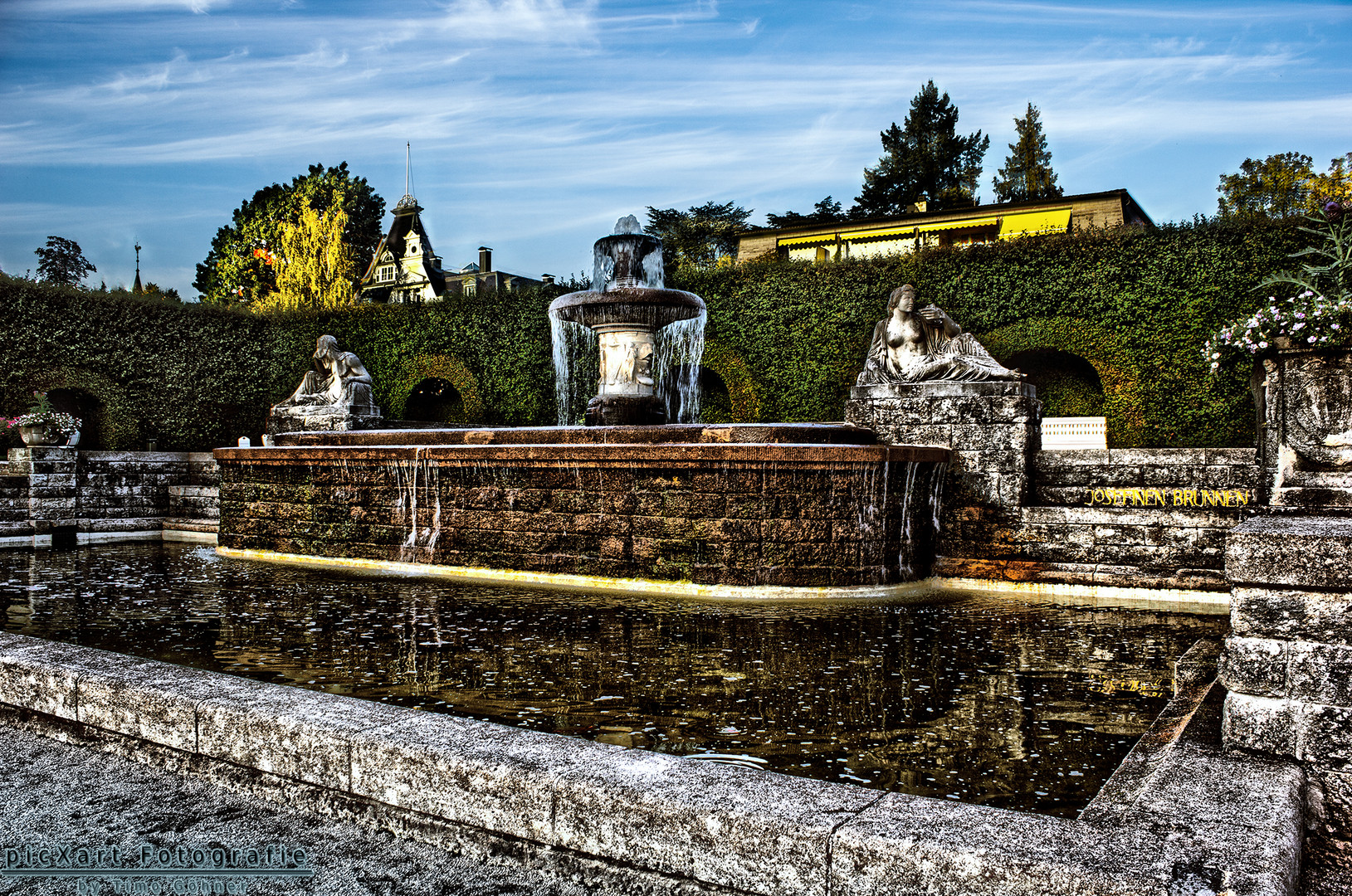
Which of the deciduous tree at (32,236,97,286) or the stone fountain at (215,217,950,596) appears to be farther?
the deciduous tree at (32,236,97,286)

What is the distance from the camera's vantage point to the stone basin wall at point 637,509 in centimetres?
631

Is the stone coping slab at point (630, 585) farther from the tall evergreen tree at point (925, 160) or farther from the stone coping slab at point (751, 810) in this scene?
the tall evergreen tree at point (925, 160)

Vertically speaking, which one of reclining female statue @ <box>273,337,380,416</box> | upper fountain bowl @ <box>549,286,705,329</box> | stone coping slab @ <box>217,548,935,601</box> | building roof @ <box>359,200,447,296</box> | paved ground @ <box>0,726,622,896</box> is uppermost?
building roof @ <box>359,200,447,296</box>

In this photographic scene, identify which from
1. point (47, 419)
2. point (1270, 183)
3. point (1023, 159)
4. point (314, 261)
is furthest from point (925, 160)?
point (47, 419)

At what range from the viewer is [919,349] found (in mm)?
7953

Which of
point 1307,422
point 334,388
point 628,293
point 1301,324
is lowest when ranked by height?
point 1307,422

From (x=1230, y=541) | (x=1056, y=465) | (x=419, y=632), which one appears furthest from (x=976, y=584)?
(x=1230, y=541)

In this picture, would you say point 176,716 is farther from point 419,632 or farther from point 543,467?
point 543,467

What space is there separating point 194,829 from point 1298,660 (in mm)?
2917

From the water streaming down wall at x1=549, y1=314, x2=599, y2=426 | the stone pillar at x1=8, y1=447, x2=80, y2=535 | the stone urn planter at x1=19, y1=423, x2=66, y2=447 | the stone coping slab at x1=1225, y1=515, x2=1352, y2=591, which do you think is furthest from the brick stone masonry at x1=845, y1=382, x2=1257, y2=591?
the stone urn planter at x1=19, y1=423, x2=66, y2=447

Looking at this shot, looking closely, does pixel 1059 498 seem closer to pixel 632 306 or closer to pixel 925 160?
pixel 632 306

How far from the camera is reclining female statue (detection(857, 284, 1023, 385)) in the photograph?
25.2ft

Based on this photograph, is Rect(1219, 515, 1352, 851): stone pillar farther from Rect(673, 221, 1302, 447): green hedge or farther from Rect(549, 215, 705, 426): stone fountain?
Rect(673, 221, 1302, 447): green hedge

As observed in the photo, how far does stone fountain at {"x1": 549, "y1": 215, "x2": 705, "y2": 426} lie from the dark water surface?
325cm
